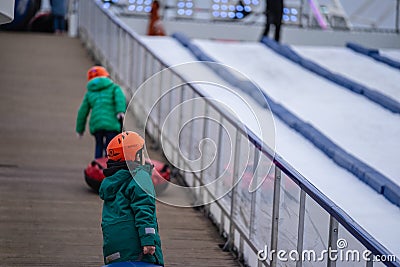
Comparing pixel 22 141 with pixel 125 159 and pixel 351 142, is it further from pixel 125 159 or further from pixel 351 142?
pixel 125 159

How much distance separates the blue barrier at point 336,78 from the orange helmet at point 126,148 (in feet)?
34.2

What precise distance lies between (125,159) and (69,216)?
3.64 m

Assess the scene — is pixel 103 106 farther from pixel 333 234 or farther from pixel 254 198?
pixel 333 234

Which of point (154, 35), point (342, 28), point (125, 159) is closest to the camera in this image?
point (125, 159)

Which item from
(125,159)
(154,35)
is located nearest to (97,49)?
(154,35)

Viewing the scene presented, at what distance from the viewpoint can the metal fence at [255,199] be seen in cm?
645

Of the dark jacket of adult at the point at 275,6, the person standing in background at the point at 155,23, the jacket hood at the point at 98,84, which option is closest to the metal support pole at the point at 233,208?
the jacket hood at the point at 98,84

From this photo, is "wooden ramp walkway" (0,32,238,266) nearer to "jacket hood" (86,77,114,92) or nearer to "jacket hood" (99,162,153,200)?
"jacket hood" (86,77,114,92)

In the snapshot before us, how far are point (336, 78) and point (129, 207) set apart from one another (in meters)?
13.0

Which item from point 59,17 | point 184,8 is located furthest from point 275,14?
point 59,17

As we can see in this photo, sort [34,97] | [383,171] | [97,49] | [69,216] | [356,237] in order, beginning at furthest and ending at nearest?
[97,49], [34,97], [383,171], [69,216], [356,237]

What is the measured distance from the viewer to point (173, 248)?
369 inches

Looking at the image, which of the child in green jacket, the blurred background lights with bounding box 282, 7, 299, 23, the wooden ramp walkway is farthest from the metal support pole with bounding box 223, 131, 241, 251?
the blurred background lights with bounding box 282, 7, 299, 23

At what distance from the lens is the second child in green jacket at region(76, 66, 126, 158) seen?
11859 mm
